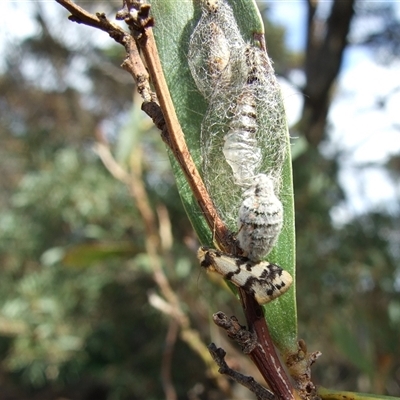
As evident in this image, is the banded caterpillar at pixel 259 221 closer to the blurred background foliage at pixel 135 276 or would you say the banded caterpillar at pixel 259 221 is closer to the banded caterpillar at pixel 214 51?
the banded caterpillar at pixel 214 51

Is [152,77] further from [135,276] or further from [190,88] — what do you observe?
[135,276]

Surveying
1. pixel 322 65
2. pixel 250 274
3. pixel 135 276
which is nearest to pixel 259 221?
pixel 250 274

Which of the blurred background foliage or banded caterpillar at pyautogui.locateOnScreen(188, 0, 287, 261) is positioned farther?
the blurred background foliage

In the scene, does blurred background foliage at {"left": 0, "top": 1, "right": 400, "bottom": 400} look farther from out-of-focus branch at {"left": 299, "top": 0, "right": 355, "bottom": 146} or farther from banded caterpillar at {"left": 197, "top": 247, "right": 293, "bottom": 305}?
banded caterpillar at {"left": 197, "top": 247, "right": 293, "bottom": 305}

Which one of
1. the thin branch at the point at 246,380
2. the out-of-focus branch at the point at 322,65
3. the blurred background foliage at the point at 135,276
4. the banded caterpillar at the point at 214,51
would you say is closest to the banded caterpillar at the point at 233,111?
the banded caterpillar at the point at 214,51

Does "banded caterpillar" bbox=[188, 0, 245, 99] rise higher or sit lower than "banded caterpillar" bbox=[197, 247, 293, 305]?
higher

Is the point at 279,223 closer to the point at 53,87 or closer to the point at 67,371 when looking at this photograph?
the point at 67,371

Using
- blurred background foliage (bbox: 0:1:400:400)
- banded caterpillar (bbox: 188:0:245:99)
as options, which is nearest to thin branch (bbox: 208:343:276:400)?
banded caterpillar (bbox: 188:0:245:99)
